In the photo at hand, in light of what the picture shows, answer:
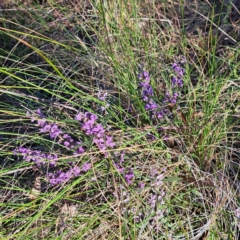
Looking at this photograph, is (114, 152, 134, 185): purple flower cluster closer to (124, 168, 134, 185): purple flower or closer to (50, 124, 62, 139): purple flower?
(124, 168, 134, 185): purple flower

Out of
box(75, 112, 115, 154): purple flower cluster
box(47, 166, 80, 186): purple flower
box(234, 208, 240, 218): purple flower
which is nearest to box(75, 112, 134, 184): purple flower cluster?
box(75, 112, 115, 154): purple flower cluster

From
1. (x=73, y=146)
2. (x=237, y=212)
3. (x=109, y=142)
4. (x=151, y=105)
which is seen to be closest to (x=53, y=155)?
(x=73, y=146)

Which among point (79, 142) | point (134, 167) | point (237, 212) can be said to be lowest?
point (237, 212)

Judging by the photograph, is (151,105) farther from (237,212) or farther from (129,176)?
(237,212)

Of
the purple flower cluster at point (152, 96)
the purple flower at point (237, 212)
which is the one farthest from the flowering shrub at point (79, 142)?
the purple flower at point (237, 212)

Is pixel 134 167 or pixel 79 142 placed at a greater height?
pixel 79 142

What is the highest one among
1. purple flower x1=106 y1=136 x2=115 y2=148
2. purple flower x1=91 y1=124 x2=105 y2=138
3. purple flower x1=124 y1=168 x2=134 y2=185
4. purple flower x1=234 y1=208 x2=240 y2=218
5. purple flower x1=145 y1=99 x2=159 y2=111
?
purple flower x1=91 y1=124 x2=105 y2=138

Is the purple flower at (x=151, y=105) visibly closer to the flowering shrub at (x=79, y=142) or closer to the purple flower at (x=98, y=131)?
the flowering shrub at (x=79, y=142)

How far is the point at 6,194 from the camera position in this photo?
1.60m

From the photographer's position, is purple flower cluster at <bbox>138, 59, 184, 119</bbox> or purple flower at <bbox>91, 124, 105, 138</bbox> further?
purple flower cluster at <bbox>138, 59, 184, 119</bbox>

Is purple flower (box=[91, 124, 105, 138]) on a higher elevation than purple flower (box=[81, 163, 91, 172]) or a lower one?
higher

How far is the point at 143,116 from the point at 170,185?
10.6 inches

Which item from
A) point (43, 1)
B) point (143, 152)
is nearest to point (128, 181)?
point (143, 152)

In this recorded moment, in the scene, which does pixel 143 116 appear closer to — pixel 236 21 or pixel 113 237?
pixel 113 237
